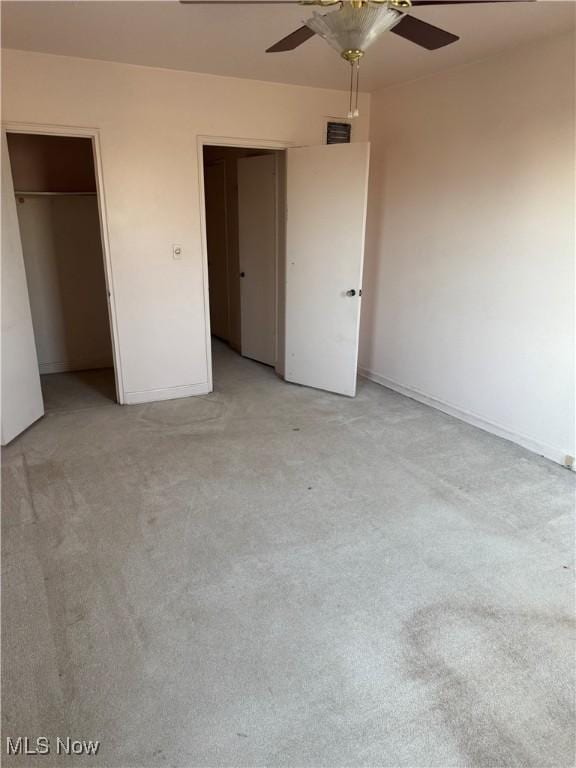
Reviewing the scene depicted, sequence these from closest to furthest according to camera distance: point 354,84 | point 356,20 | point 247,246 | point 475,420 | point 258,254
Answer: point 356,20 → point 475,420 → point 354,84 → point 258,254 → point 247,246

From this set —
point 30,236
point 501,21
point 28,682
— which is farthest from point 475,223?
point 30,236

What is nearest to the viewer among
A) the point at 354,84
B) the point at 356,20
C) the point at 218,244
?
the point at 356,20

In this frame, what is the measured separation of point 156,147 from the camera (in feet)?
12.4

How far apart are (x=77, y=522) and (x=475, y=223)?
3.28 meters

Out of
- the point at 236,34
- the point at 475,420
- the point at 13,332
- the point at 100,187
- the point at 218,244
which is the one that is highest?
the point at 236,34

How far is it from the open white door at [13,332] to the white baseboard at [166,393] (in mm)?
790

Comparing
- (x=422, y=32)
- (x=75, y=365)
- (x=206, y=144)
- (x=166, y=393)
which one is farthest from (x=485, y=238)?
(x=75, y=365)

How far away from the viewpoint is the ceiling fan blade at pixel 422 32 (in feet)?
6.57

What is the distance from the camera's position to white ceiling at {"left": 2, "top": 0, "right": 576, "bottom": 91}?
8.35ft

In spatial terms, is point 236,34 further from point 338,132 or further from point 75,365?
point 75,365

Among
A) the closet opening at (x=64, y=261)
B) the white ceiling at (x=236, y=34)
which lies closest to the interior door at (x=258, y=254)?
the white ceiling at (x=236, y=34)

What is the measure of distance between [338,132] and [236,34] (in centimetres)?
168

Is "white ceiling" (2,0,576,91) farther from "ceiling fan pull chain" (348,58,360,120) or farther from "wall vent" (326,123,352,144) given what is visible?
"wall vent" (326,123,352,144)

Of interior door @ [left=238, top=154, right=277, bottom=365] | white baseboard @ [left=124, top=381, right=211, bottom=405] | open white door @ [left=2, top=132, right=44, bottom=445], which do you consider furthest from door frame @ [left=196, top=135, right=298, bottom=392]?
open white door @ [left=2, top=132, right=44, bottom=445]
